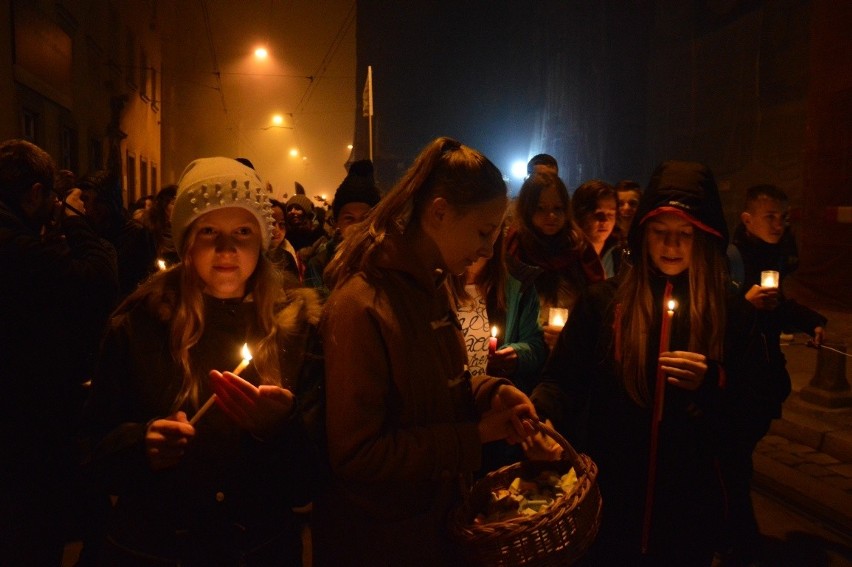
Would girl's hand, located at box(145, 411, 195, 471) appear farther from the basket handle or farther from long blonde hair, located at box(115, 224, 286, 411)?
the basket handle

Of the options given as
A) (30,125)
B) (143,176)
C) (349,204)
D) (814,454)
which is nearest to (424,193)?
(349,204)

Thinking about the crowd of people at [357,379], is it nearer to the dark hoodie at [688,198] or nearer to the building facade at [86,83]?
the dark hoodie at [688,198]

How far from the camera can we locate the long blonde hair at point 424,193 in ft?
6.47


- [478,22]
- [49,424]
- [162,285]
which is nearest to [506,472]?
[162,285]

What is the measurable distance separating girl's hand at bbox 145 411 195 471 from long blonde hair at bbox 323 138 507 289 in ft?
1.98

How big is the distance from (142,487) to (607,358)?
72.9 inches

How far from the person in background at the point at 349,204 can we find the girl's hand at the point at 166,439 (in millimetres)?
2801

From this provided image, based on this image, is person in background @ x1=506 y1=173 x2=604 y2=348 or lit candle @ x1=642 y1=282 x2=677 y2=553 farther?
person in background @ x1=506 y1=173 x2=604 y2=348

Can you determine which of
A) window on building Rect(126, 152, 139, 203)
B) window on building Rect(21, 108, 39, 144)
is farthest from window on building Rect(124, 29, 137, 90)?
window on building Rect(21, 108, 39, 144)

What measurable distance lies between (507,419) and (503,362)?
1.65 m

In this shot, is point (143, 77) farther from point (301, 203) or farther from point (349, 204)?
point (349, 204)

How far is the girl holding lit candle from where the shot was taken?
192 cm

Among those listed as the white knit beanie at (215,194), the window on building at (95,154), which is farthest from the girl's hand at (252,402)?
the window on building at (95,154)

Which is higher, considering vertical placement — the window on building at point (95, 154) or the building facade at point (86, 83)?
the building facade at point (86, 83)
